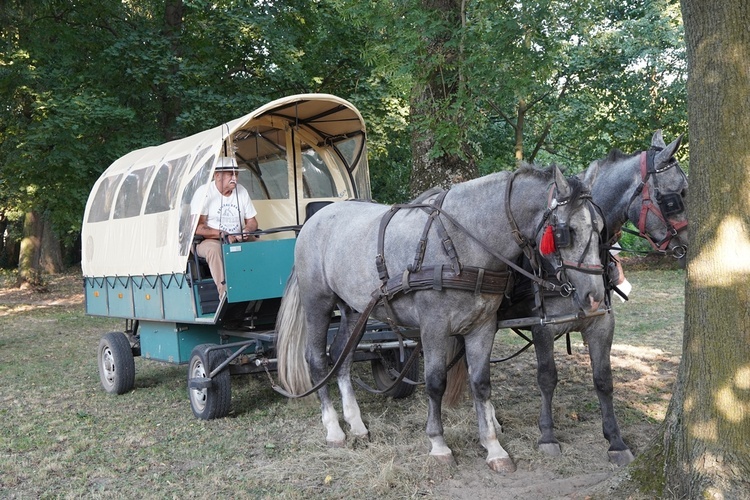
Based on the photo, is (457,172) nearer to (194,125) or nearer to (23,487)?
(23,487)

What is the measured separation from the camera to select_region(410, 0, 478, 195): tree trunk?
256 inches

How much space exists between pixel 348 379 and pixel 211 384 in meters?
1.26

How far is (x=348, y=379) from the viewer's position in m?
5.70

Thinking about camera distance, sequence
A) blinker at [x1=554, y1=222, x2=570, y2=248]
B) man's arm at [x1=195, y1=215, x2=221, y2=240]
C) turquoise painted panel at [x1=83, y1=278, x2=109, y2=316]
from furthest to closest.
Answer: turquoise painted panel at [x1=83, y1=278, x2=109, y2=316]
man's arm at [x1=195, y1=215, x2=221, y2=240]
blinker at [x1=554, y1=222, x2=570, y2=248]

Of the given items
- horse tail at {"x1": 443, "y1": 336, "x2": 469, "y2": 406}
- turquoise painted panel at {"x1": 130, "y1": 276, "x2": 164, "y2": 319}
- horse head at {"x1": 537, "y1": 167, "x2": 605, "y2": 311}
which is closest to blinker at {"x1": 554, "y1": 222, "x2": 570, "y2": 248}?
horse head at {"x1": 537, "y1": 167, "x2": 605, "y2": 311}

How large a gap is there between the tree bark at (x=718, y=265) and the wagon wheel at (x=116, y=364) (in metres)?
5.79

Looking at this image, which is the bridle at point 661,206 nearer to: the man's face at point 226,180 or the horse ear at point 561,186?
the horse ear at point 561,186

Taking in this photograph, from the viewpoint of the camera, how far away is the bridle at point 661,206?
4.52m

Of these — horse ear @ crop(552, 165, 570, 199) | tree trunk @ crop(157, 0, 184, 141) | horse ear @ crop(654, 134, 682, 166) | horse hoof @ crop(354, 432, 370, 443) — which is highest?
tree trunk @ crop(157, 0, 184, 141)

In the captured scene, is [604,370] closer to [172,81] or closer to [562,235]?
[562,235]

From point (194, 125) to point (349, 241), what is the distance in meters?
7.94

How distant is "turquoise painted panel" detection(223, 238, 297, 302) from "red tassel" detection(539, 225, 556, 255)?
273 cm

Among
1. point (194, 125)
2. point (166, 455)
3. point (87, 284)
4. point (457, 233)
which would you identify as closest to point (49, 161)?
point (194, 125)

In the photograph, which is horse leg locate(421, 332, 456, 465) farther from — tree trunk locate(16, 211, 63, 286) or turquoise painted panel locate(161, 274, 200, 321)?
tree trunk locate(16, 211, 63, 286)
